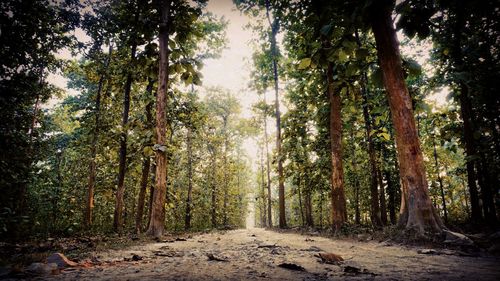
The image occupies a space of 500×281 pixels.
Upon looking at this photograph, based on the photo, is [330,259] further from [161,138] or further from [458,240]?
[161,138]

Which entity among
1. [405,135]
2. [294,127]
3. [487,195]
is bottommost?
[487,195]

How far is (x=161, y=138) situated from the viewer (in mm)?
8555

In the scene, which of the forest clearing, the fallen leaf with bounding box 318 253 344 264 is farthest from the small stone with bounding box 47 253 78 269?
the fallen leaf with bounding box 318 253 344 264

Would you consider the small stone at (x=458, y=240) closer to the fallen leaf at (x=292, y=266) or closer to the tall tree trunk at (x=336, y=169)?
the fallen leaf at (x=292, y=266)

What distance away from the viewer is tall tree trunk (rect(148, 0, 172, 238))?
8.25m

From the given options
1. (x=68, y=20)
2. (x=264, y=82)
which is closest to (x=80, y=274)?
(x=68, y=20)

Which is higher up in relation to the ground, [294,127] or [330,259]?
[294,127]

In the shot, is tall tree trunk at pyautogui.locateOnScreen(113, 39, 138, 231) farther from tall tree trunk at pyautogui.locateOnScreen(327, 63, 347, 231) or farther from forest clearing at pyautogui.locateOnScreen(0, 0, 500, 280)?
tall tree trunk at pyautogui.locateOnScreen(327, 63, 347, 231)

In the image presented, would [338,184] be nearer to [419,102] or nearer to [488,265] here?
[419,102]

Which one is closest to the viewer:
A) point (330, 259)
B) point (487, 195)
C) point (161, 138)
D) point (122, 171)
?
point (330, 259)

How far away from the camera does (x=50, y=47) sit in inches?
364

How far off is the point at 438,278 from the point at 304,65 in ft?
9.75

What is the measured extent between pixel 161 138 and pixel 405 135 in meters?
6.96

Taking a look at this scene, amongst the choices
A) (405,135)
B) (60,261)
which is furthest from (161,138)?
(405,135)
